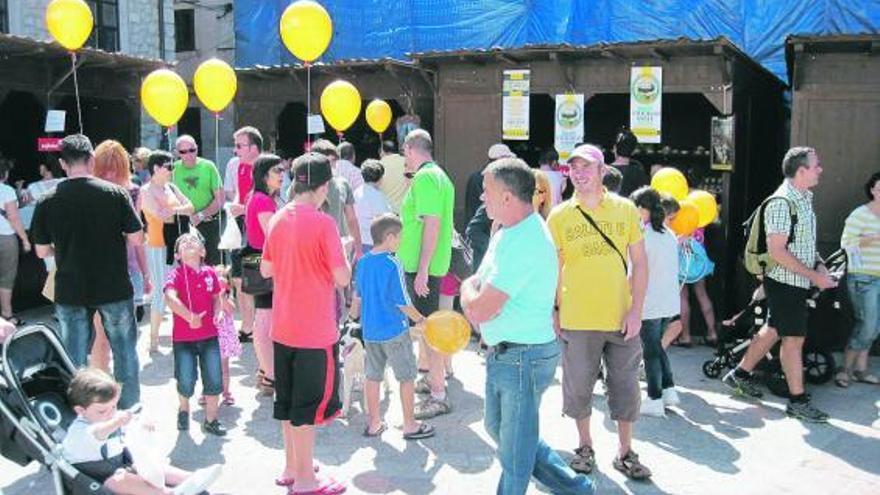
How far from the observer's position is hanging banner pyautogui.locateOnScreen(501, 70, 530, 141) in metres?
10.1

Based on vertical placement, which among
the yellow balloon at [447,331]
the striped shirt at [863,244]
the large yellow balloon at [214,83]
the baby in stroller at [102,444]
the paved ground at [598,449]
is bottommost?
the paved ground at [598,449]

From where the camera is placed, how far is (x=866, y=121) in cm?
803

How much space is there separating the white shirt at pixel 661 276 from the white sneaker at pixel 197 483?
314 centimetres

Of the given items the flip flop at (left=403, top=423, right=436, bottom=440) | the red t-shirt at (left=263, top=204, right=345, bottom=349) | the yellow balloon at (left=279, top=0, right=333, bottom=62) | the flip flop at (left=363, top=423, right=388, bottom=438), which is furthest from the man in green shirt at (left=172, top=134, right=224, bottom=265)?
the red t-shirt at (left=263, top=204, right=345, bottom=349)

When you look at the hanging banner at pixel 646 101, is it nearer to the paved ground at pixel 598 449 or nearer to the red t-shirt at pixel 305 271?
the paved ground at pixel 598 449

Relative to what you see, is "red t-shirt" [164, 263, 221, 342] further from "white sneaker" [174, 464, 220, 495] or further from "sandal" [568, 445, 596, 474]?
"sandal" [568, 445, 596, 474]

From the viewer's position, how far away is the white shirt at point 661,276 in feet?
19.0

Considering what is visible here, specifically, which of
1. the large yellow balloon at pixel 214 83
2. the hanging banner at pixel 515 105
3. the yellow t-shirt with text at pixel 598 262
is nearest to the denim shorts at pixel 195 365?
the yellow t-shirt with text at pixel 598 262

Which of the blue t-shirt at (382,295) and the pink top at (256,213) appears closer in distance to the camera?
the blue t-shirt at (382,295)

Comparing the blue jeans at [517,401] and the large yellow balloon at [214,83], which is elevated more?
the large yellow balloon at [214,83]

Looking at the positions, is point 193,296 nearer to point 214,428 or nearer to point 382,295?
point 214,428

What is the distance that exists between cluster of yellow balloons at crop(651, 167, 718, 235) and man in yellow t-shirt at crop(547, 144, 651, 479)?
2414mm

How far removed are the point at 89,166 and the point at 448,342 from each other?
8.27ft

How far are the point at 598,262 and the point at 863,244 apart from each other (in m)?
3.50
